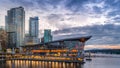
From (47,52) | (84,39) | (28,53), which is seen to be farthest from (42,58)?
(84,39)

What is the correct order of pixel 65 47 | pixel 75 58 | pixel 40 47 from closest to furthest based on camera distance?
1. pixel 75 58
2. pixel 65 47
3. pixel 40 47

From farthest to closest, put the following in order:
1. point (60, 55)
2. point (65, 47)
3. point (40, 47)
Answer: point (40, 47), point (65, 47), point (60, 55)

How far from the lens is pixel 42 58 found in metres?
166

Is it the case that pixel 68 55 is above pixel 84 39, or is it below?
below

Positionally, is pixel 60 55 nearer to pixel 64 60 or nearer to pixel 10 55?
pixel 64 60

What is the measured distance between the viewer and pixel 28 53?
185 metres

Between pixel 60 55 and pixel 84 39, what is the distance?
71.4ft

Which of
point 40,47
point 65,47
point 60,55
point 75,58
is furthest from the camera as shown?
point 40,47

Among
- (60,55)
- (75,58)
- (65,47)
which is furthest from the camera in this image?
(65,47)

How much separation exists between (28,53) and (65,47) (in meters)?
33.8

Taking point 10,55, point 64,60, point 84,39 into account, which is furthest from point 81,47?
point 10,55

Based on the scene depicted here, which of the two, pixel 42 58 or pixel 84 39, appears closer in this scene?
pixel 84 39

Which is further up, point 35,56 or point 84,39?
point 84,39

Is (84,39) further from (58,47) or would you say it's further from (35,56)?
(35,56)
